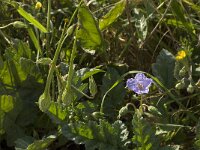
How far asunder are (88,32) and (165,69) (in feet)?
0.79

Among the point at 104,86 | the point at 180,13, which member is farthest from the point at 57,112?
the point at 180,13

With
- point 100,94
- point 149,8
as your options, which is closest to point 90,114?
point 100,94

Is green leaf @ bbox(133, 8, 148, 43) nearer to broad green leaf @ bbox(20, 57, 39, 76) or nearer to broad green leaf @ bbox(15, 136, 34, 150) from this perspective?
broad green leaf @ bbox(20, 57, 39, 76)

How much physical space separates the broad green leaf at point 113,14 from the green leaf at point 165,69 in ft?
0.57

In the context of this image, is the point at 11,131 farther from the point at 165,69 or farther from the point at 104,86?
the point at 165,69

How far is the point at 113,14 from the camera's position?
4.56 feet

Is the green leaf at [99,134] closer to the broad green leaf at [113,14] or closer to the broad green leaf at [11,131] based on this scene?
the broad green leaf at [11,131]

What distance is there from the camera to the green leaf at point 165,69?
54.3 inches

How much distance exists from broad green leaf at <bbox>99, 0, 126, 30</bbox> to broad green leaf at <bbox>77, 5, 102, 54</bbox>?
39 mm

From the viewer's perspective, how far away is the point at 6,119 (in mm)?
1338

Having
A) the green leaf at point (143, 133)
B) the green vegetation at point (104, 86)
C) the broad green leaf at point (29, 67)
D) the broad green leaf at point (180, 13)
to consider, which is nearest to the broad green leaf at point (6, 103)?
the green vegetation at point (104, 86)

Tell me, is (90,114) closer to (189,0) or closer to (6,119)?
(6,119)

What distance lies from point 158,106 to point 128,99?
185 mm

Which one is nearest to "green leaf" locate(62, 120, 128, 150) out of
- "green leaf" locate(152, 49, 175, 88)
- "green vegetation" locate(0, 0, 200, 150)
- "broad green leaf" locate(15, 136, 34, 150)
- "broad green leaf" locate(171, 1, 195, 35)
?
"green vegetation" locate(0, 0, 200, 150)
